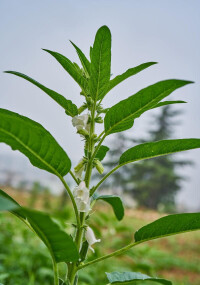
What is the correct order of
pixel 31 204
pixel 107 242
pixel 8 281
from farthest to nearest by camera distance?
1. pixel 31 204
2. pixel 107 242
3. pixel 8 281

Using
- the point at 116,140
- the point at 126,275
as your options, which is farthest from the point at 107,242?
the point at 116,140

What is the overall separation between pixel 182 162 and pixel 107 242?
14.6 m

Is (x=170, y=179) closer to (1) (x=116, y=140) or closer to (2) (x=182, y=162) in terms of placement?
(2) (x=182, y=162)

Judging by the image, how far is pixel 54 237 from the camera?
46 centimetres

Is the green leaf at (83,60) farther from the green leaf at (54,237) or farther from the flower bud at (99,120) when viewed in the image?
the green leaf at (54,237)

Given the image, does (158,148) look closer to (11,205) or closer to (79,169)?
(79,169)

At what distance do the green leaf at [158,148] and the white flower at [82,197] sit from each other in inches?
4.2

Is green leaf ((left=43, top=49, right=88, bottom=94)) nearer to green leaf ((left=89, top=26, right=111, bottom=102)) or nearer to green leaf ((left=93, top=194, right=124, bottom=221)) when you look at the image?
green leaf ((left=89, top=26, right=111, bottom=102))

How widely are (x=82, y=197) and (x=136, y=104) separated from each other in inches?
7.5

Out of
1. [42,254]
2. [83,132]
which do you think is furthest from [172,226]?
[42,254]

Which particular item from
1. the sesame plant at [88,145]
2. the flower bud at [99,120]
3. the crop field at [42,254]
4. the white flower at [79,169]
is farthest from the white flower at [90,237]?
the crop field at [42,254]

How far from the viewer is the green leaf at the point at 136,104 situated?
1.85ft

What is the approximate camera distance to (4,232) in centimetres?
230

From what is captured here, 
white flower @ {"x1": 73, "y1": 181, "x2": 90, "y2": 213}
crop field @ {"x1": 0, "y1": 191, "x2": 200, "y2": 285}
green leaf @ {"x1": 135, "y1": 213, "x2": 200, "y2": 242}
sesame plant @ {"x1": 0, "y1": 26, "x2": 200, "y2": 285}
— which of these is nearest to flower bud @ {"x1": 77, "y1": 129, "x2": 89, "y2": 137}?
sesame plant @ {"x1": 0, "y1": 26, "x2": 200, "y2": 285}
